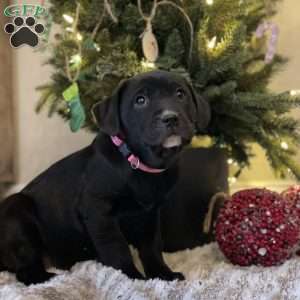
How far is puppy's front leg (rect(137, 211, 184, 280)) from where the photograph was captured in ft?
4.56

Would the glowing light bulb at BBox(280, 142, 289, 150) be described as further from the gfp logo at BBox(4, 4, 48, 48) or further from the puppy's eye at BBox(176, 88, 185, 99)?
the gfp logo at BBox(4, 4, 48, 48)

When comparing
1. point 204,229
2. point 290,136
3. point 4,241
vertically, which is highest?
point 290,136

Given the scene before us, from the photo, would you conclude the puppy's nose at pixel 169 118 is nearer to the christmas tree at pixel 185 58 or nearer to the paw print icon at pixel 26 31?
the christmas tree at pixel 185 58

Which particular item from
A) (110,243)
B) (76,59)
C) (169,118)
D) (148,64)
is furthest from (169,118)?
(76,59)

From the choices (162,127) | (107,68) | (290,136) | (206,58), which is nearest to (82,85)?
(107,68)

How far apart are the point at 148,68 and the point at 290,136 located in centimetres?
56

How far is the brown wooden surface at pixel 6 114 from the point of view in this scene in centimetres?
227

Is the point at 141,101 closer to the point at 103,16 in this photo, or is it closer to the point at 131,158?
the point at 131,158

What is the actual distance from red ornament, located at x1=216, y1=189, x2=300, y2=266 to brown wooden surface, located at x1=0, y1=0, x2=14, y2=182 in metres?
1.24

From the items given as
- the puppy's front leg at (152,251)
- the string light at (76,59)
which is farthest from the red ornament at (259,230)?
the string light at (76,59)

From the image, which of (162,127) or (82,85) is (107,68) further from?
(162,127)

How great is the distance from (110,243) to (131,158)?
0.23 metres

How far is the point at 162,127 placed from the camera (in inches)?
49.4

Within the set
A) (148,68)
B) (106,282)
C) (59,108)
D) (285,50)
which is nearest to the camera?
(106,282)
